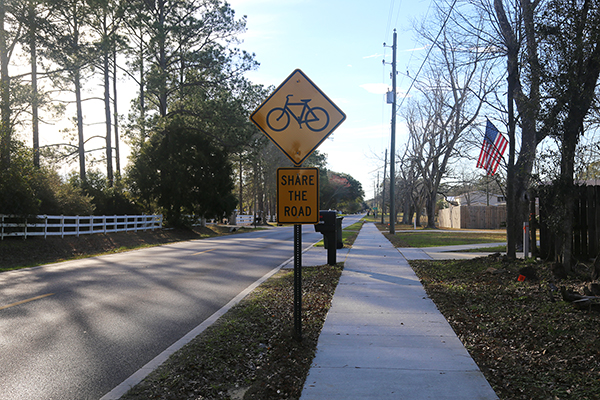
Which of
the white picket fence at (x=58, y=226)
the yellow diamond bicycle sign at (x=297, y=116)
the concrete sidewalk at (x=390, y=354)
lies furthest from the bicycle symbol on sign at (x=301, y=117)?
the white picket fence at (x=58, y=226)

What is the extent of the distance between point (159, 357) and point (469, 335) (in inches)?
151

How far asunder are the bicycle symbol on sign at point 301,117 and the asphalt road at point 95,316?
10.0 ft

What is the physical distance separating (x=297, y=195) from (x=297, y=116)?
0.99 m

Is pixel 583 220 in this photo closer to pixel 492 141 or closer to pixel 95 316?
pixel 492 141

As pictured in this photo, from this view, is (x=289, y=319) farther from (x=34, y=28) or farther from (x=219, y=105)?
(x=219, y=105)

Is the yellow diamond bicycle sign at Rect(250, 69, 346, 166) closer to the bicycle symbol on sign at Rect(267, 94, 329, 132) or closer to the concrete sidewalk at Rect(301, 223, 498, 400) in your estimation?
the bicycle symbol on sign at Rect(267, 94, 329, 132)

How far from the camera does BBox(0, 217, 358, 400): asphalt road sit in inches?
182

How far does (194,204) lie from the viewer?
33.9 metres

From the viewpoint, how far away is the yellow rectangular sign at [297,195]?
556 centimetres

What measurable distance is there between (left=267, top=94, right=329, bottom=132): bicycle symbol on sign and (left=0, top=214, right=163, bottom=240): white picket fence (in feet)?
49.8

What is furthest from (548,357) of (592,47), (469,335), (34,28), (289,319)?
(34,28)

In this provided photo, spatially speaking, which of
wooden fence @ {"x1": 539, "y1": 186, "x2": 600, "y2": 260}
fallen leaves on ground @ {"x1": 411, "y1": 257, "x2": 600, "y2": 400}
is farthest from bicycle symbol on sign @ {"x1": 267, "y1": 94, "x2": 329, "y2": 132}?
wooden fence @ {"x1": 539, "y1": 186, "x2": 600, "y2": 260}

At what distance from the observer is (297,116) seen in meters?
5.79

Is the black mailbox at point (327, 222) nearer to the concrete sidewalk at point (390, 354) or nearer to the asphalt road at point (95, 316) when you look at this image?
the asphalt road at point (95, 316)
